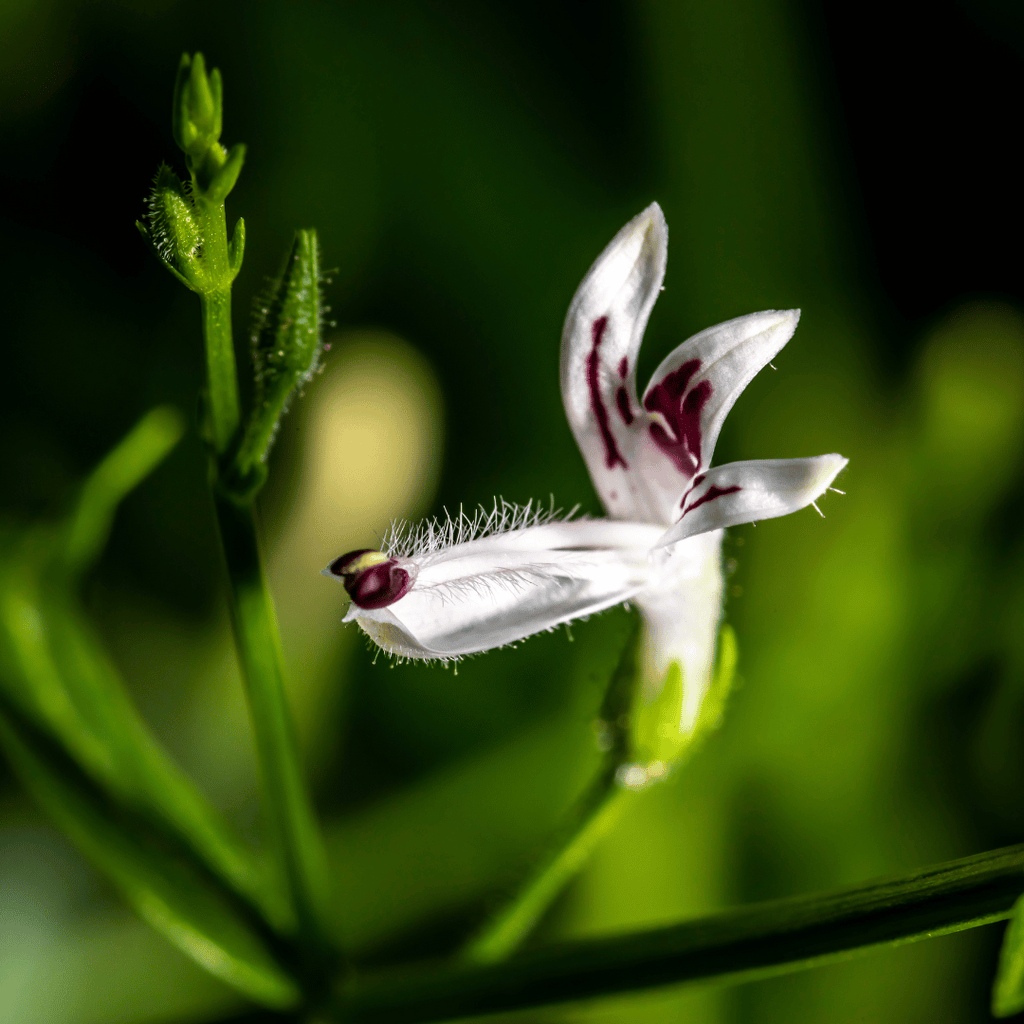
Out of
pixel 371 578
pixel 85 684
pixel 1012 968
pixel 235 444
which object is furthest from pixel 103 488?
pixel 1012 968

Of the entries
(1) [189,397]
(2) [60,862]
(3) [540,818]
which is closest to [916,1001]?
(3) [540,818]

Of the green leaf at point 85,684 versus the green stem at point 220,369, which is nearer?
the green stem at point 220,369

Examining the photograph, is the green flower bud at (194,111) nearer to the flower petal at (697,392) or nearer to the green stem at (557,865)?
the flower petal at (697,392)

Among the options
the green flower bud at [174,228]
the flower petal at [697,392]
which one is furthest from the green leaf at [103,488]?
the flower petal at [697,392]

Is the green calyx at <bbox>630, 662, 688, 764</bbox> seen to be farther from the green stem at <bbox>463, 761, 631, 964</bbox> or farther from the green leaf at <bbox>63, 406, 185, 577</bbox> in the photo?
the green leaf at <bbox>63, 406, 185, 577</bbox>

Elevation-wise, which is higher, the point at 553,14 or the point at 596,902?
the point at 553,14

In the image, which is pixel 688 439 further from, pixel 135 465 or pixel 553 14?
pixel 553 14
